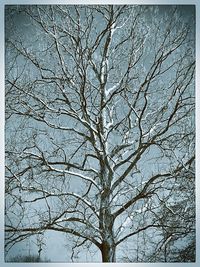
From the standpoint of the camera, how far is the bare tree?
8.18 feet

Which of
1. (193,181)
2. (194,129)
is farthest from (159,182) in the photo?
(194,129)

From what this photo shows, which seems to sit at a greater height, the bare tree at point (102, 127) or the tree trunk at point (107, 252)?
the bare tree at point (102, 127)

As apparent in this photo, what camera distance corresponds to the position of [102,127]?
254cm

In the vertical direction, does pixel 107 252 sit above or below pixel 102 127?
below

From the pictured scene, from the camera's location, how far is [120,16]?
2.55 metres

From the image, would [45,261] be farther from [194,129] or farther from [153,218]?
[194,129]

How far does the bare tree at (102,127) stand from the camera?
98.1 inches

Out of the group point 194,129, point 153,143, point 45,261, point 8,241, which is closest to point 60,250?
point 45,261

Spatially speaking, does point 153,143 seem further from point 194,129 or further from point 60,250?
point 60,250

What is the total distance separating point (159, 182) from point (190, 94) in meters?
0.48

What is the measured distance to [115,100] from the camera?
8.32 ft

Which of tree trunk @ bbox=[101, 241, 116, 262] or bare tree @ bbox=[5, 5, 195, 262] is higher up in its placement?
bare tree @ bbox=[5, 5, 195, 262]

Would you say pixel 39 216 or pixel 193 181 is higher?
pixel 193 181

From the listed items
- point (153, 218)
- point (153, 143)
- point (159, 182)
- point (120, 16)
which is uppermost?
point (120, 16)
